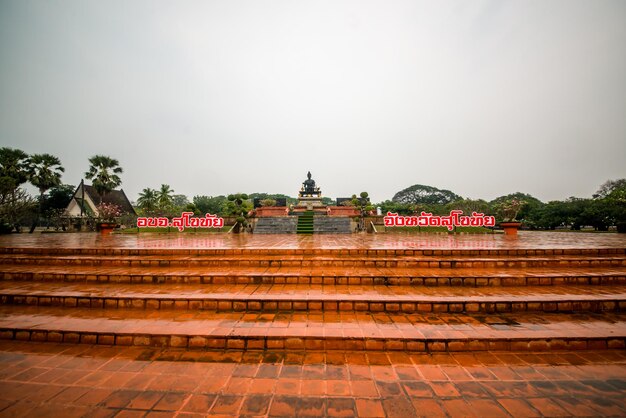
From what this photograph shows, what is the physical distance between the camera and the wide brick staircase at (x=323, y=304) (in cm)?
282

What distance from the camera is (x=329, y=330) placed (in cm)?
298

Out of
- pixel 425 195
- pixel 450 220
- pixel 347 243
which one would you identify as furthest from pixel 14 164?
pixel 425 195

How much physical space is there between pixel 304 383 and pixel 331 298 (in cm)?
157

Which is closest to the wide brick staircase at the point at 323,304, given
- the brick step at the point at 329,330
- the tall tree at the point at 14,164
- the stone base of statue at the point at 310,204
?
the brick step at the point at 329,330

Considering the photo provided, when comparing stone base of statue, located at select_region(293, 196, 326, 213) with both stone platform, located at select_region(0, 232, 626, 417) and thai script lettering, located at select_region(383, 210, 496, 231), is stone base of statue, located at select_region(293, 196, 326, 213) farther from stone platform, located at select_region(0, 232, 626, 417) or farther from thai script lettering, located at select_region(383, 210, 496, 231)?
stone platform, located at select_region(0, 232, 626, 417)

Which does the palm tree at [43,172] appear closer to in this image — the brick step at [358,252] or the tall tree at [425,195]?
the brick step at [358,252]

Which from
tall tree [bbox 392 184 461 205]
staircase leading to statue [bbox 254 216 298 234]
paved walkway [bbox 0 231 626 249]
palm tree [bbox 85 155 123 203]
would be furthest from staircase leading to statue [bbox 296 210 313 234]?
tall tree [bbox 392 184 461 205]

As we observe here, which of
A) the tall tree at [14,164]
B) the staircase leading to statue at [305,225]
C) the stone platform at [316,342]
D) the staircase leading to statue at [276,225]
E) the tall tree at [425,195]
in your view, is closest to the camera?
the stone platform at [316,342]

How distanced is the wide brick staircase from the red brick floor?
6.4 inches

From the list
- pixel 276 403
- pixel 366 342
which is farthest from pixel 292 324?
pixel 276 403

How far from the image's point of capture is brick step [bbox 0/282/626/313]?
3.61m

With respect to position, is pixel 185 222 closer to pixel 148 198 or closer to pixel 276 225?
pixel 276 225

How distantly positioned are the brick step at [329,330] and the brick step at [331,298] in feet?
0.51

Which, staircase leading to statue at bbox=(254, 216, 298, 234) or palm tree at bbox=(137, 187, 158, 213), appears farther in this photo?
palm tree at bbox=(137, 187, 158, 213)
